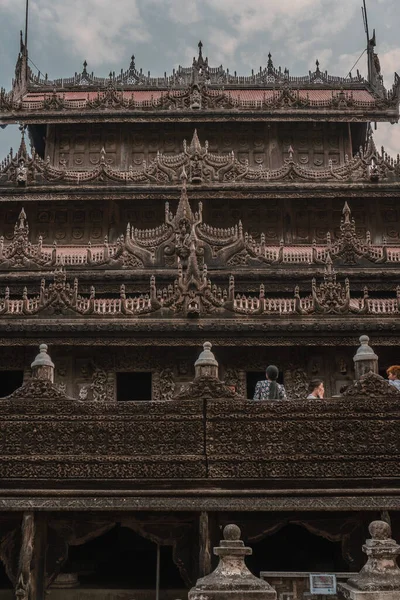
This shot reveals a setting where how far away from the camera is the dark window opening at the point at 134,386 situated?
17.3 metres

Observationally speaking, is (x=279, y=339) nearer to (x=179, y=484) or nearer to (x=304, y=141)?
(x=179, y=484)

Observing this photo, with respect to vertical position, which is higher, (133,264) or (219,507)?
(133,264)

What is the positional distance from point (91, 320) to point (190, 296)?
2.40 metres

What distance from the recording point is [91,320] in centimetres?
1620

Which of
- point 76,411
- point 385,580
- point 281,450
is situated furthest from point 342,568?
point 76,411

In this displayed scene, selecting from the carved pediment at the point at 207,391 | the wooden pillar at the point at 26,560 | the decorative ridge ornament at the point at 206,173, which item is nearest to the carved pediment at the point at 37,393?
the wooden pillar at the point at 26,560

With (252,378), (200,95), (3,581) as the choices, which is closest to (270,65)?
(200,95)

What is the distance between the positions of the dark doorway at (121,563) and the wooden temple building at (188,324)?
47 millimetres

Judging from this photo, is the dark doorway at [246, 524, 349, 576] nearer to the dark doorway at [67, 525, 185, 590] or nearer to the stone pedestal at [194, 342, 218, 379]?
the dark doorway at [67, 525, 185, 590]

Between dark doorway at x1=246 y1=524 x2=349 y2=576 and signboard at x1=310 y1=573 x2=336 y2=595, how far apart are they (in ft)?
9.20

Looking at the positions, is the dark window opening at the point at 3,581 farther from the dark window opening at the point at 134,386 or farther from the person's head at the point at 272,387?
the dark window opening at the point at 134,386

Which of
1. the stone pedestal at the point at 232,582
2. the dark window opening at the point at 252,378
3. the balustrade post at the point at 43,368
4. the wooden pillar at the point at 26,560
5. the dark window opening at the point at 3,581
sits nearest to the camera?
the stone pedestal at the point at 232,582

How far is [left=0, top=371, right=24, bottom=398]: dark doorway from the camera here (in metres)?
17.7

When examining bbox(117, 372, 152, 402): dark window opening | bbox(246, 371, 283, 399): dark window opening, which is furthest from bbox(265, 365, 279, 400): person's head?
bbox(117, 372, 152, 402): dark window opening
